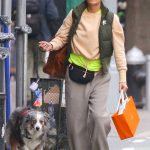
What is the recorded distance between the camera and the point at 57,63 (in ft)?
28.8

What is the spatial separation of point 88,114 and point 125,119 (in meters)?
0.46

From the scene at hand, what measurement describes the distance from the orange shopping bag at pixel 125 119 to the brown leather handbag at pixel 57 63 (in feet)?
2.33

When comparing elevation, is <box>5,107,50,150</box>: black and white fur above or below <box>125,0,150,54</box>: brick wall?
below

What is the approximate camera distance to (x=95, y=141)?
28.1 ft

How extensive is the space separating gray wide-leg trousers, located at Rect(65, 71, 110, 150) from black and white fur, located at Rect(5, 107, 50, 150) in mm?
319

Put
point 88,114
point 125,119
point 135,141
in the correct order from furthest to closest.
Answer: point 135,141, point 88,114, point 125,119

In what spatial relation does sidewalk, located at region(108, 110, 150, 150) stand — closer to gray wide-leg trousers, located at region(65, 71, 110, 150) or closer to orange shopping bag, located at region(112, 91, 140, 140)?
gray wide-leg trousers, located at region(65, 71, 110, 150)

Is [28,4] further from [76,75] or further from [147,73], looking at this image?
[147,73]

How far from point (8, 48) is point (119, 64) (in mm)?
1132

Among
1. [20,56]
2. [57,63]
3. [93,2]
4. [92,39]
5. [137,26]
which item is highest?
[137,26]

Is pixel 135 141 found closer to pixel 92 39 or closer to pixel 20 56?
pixel 20 56

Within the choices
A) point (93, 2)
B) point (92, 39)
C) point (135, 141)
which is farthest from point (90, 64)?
point (135, 141)

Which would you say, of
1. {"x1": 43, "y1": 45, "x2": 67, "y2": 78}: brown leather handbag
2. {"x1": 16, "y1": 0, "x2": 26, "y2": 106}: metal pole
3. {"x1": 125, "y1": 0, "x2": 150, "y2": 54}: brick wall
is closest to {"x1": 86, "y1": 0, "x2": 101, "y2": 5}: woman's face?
{"x1": 43, "y1": 45, "x2": 67, "y2": 78}: brown leather handbag

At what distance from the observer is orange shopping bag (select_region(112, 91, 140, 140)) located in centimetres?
834
